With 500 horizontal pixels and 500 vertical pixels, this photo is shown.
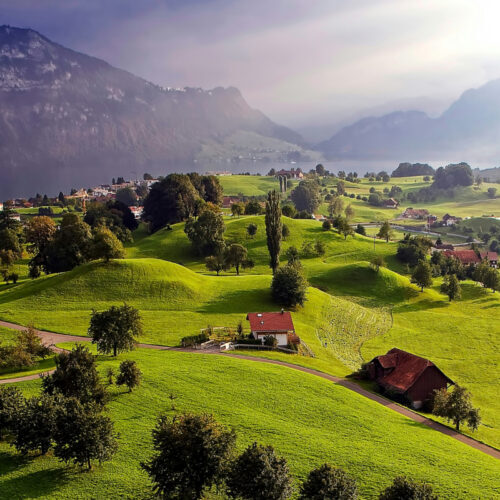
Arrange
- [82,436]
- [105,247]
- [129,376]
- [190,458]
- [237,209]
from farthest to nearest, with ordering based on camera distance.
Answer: [237,209]
[105,247]
[129,376]
[82,436]
[190,458]

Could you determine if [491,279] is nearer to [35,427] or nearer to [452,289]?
[452,289]

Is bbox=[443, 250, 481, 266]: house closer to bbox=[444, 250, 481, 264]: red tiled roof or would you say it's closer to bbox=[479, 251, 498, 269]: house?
bbox=[444, 250, 481, 264]: red tiled roof

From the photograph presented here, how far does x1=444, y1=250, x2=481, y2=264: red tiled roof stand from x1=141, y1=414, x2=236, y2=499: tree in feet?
448

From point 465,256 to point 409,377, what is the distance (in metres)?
110

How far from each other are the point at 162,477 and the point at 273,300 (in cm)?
5728

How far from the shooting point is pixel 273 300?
8312cm

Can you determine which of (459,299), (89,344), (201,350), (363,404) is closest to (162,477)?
(363,404)

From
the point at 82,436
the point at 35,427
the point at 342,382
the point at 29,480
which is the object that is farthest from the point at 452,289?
the point at 29,480

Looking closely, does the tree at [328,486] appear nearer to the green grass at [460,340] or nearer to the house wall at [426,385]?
the green grass at [460,340]

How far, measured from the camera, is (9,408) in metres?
32.6

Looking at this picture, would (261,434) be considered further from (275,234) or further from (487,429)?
(275,234)

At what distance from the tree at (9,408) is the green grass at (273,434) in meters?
1.96

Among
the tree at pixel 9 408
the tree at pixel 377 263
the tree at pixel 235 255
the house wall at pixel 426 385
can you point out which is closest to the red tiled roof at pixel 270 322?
the house wall at pixel 426 385

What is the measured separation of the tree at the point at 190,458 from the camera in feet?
88.0
